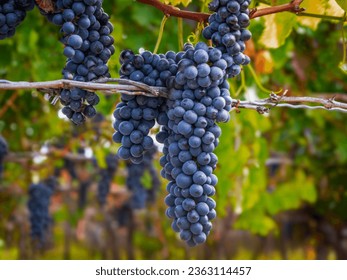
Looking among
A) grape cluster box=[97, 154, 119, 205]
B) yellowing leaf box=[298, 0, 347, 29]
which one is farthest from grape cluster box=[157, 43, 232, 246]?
grape cluster box=[97, 154, 119, 205]

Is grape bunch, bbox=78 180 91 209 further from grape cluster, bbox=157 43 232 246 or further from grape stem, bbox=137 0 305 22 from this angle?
grape cluster, bbox=157 43 232 246

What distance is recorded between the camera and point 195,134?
3.16 feet

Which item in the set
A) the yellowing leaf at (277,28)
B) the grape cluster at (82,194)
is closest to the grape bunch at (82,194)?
the grape cluster at (82,194)

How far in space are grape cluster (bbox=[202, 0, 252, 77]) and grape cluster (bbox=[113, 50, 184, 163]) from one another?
0.29 feet

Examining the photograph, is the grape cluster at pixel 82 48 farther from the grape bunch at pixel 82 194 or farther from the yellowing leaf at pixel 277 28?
the grape bunch at pixel 82 194

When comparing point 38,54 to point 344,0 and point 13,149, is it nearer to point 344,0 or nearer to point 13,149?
point 13,149

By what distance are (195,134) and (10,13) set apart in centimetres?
46

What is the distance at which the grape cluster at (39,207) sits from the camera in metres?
3.63

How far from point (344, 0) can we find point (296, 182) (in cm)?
332

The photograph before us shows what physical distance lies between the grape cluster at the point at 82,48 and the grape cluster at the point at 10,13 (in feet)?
0.33

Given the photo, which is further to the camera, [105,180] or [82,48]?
[105,180]

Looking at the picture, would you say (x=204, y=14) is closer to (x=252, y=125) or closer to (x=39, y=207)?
(x=252, y=125)

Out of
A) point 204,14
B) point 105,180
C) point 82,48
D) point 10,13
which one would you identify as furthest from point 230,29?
point 105,180

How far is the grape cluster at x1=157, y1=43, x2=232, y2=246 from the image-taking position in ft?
3.14
